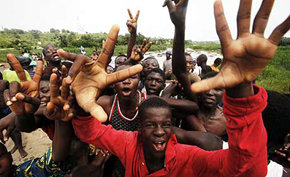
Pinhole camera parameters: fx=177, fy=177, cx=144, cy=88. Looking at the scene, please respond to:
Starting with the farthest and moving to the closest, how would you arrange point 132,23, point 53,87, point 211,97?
point 132,23 → point 211,97 → point 53,87

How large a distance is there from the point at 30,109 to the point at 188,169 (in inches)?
51.5

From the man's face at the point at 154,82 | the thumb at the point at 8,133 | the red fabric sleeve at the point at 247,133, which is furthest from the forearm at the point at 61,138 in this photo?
the man's face at the point at 154,82

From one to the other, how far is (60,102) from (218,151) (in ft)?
3.57

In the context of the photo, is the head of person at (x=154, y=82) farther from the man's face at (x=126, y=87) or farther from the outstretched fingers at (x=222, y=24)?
the outstretched fingers at (x=222, y=24)

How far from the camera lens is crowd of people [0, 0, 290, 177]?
0.86 m

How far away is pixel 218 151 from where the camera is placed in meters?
1.17

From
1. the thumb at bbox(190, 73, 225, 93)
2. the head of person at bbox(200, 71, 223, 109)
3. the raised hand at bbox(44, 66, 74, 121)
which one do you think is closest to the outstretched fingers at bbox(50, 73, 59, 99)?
the raised hand at bbox(44, 66, 74, 121)

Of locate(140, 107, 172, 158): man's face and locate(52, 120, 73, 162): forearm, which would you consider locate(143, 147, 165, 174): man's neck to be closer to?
locate(140, 107, 172, 158): man's face

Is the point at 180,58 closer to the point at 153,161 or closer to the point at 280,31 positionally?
the point at 153,161

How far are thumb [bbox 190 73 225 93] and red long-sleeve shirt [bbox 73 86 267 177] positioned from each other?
0.36 feet

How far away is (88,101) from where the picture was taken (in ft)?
3.82

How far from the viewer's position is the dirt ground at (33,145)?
3841 mm

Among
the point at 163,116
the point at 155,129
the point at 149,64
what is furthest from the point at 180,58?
the point at 149,64

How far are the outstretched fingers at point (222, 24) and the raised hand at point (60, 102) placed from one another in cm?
89
